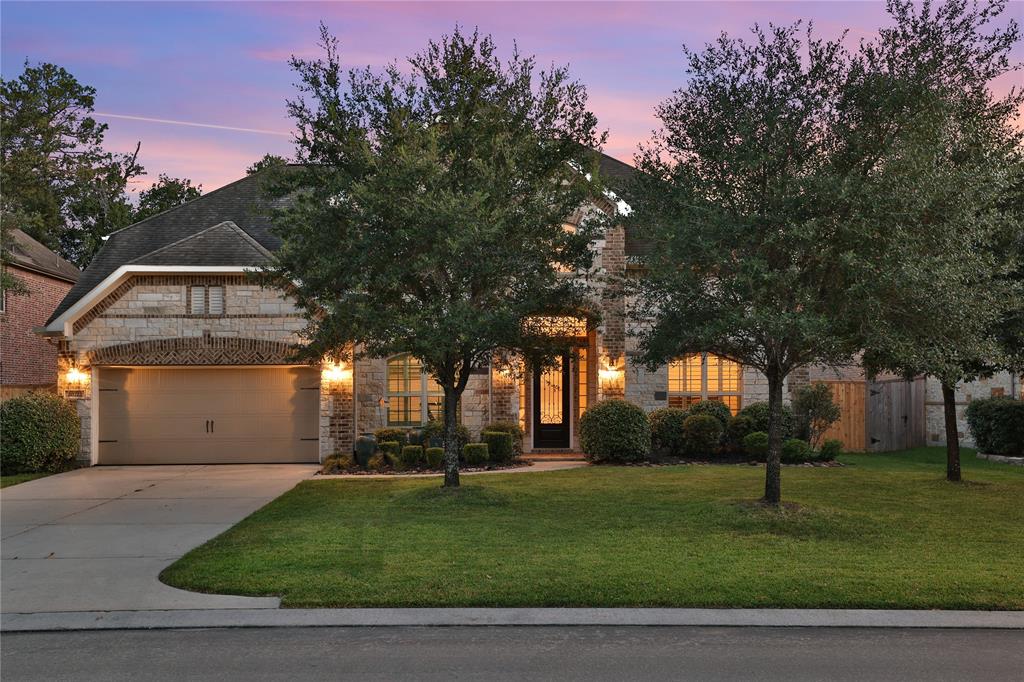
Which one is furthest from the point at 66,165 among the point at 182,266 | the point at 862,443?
the point at 862,443

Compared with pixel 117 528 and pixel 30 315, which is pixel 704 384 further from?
pixel 30 315

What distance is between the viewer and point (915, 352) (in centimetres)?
1064

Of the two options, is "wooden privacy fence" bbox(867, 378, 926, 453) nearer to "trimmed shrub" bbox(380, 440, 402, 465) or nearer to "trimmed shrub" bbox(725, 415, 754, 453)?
"trimmed shrub" bbox(725, 415, 754, 453)

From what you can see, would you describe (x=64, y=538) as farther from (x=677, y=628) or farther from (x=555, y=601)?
(x=677, y=628)

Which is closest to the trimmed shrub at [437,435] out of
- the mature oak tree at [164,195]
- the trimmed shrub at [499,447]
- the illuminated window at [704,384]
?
the trimmed shrub at [499,447]

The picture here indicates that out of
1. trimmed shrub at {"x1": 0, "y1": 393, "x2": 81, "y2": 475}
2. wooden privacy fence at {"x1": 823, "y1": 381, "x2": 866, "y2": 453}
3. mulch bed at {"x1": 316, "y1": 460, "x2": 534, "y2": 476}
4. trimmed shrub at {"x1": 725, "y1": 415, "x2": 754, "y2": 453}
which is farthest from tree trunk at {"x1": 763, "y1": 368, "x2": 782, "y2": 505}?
trimmed shrub at {"x1": 0, "y1": 393, "x2": 81, "y2": 475}

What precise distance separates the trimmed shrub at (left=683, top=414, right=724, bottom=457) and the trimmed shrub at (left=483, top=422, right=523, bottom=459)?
3713 millimetres

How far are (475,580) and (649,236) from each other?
18.5 feet

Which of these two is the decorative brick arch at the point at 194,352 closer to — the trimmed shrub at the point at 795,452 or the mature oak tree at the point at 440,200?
the mature oak tree at the point at 440,200

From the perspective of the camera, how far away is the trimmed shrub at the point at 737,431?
20.1 meters

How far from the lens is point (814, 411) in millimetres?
20328

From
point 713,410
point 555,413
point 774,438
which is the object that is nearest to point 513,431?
point 555,413

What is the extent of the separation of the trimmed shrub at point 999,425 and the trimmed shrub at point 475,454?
474 inches

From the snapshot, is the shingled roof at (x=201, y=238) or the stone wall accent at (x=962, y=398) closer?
the shingled roof at (x=201, y=238)
